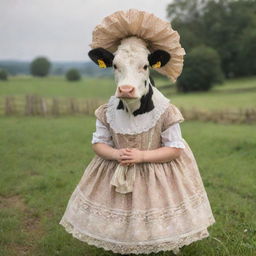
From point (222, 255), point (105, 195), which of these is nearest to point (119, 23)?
point (105, 195)

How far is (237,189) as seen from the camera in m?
6.71

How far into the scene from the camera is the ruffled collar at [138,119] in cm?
335

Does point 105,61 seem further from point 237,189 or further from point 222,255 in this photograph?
point 237,189

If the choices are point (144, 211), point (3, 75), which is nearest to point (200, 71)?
point (3, 75)

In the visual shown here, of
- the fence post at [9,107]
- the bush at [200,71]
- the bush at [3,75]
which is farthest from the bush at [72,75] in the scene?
the fence post at [9,107]

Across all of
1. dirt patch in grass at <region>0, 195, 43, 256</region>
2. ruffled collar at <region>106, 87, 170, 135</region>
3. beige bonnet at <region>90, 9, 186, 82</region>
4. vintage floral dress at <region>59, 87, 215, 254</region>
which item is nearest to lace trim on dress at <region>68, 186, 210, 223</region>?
vintage floral dress at <region>59, 87, 215, 254</region>

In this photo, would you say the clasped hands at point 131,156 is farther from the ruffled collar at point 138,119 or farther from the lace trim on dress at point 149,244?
the lace trim on dress at point 149,244

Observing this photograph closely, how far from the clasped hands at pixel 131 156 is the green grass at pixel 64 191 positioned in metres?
1.31

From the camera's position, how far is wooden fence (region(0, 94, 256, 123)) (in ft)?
64.7

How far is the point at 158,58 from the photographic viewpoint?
331 cm

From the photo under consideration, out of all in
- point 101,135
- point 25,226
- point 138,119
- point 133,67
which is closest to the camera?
point 133,67

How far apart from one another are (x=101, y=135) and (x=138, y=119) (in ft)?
1.33

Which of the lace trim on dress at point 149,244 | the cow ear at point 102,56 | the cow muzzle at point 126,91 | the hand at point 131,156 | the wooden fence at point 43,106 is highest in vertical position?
the cow ear at point 102,56

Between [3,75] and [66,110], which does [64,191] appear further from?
[3,75]
